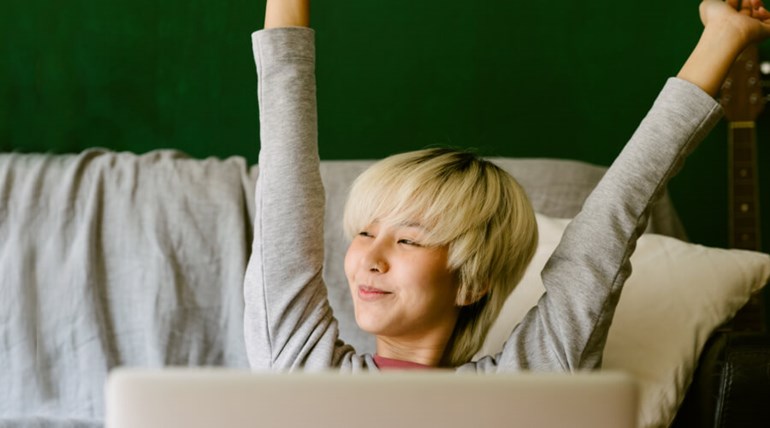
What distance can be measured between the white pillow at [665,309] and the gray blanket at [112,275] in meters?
0.46

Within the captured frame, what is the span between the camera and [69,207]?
6.23ft

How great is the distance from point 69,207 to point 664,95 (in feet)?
3.78

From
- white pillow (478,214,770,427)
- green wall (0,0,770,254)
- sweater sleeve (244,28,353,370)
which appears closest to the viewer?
sweater sleeve (244,28,353,370)

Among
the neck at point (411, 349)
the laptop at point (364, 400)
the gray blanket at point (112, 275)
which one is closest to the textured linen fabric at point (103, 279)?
the gray blanket at point (112, 275)

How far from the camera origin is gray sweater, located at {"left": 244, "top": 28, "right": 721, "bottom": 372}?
1.22 metres

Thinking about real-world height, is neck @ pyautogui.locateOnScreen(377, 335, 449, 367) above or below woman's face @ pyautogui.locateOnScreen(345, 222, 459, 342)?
below

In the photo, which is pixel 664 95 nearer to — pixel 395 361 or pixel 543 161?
pixel 395 361

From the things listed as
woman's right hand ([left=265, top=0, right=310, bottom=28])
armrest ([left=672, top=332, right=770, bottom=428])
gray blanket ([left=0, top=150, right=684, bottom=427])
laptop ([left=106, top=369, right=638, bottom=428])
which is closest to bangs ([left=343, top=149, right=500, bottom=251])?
woman's right hand ([left=265, top=0, right=310, bottom=28])

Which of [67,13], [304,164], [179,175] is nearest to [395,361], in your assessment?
[304,164]

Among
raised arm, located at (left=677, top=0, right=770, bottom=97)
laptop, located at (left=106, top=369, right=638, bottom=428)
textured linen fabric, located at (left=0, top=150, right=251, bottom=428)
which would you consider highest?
raised arm, located at (left=677, top=0, right=770, bottom=97)

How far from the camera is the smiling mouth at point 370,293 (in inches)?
49.6

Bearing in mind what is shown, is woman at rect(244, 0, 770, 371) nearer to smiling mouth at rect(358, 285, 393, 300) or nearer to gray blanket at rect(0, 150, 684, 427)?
smiling mouth at rect(358, 285, 393, 300)

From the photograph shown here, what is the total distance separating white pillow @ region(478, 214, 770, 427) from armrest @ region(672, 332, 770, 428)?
0.21 ft

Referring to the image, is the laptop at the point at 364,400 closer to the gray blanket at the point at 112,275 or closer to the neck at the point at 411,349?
the neck at the point at 411,349
